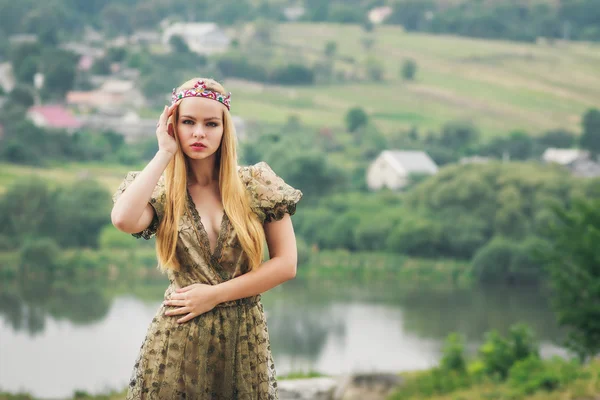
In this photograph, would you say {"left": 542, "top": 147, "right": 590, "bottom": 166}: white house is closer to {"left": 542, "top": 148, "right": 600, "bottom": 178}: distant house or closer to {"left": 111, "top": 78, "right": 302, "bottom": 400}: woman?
{"left": 542, "top": 148, "right": 600, "bottom": 178}: distant house

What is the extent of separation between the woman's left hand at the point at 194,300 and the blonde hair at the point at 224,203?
0.05 meters

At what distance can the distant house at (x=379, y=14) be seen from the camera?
6397cm

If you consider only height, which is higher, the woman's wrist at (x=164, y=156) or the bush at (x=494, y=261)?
the woman's wrist at (x=164, y=156)

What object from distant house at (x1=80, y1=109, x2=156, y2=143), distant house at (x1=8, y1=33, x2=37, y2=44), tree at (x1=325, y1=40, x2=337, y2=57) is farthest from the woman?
distant house at (x1=8, y1=33, x2=37, y2=44)

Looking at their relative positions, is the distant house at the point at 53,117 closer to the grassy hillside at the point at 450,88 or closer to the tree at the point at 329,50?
the grassy hillside at the point at 450,88

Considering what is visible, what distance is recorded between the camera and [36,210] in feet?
101

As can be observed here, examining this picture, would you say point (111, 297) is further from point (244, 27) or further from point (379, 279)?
point (244, 27)

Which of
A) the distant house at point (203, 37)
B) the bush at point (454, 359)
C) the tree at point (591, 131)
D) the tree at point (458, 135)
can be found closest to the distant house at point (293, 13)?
the distant house at point (203, 37)

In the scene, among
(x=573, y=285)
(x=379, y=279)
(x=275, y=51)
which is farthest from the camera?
(x=275, y=51)

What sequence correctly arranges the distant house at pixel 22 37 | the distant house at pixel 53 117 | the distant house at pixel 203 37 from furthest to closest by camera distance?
1. the distant house at pixel 203 37
2. the distant house at pixel 22 37
3. the distant house at pixel 53 117

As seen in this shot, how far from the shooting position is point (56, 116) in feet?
148

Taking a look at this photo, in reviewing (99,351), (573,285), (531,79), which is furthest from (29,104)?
(573,285)

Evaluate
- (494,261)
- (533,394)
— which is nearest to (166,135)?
(533,394)

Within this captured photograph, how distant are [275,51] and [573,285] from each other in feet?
151
